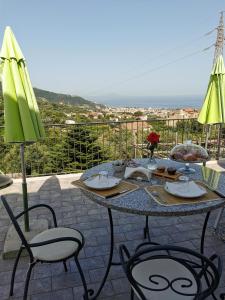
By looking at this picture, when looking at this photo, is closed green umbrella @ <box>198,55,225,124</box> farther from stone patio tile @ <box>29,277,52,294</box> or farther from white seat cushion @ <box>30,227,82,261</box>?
stone patio tile @ <box>29,277,52,294</box>

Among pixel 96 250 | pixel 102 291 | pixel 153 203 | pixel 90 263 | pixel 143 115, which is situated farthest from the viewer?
pixel 143 115

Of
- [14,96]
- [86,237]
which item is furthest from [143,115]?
[14,96]

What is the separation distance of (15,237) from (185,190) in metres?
1.96

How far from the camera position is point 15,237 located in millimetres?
2779

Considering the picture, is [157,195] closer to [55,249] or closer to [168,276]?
[168,276]

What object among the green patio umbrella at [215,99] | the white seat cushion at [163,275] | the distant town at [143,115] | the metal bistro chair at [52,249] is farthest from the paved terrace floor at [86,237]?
the distant town at [143,115]

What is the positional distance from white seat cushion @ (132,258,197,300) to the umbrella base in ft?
4.98

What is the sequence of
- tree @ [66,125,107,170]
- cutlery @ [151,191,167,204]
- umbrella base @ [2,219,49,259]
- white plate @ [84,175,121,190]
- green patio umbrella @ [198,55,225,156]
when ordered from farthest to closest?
tree @ [66,125,107,170] < green patio umbrella @ [198,55,225,156] < umbrella base @ [2,219,49,259] < white plate @ [84,175,121,190] < cutlery @ [151,191,167,204]

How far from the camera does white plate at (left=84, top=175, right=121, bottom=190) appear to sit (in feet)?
6.45

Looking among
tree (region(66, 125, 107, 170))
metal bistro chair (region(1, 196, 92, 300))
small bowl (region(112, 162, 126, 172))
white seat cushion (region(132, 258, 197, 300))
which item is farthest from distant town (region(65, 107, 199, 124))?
white seat cushion (region(132, 258, 197, 300))

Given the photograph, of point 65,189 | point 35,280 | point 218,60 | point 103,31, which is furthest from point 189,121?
point 103,31

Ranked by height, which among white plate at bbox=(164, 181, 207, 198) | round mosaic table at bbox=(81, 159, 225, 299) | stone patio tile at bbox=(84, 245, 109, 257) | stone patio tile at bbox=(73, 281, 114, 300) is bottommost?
stone patio tile at bbox=(73, 281, 114, 300)

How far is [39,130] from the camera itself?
2.62 metres

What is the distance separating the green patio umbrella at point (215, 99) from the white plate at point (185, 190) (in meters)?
2.15
